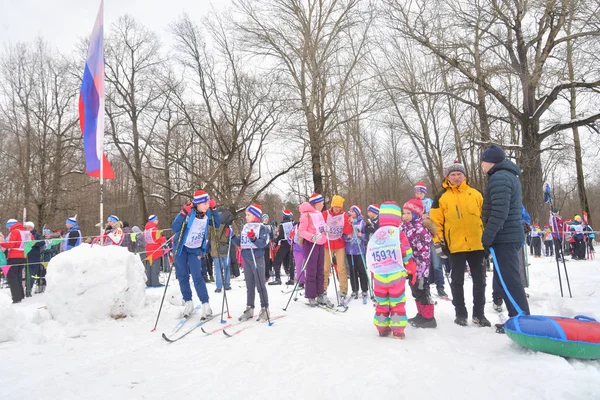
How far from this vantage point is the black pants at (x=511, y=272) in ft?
14.3

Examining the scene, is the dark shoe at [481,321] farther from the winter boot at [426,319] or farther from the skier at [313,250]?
the skier at [313,250]

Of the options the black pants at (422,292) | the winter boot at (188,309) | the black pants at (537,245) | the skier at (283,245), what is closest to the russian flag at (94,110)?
the winter boot at (188,309)

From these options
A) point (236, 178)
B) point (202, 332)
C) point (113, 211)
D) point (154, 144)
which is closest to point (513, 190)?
point (202, 332)

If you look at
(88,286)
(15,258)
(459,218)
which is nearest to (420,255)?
(459,218)

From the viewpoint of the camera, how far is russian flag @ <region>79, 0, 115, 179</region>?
279 inches

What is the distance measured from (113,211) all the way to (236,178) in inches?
857

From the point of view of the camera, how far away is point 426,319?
4.93 meters

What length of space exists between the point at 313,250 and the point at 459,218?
8.95 feet

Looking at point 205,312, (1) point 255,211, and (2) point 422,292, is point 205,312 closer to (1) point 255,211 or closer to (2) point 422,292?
(1) point 255,211

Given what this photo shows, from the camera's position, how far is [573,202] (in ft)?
168

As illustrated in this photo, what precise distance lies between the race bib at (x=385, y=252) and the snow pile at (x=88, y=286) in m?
4.05

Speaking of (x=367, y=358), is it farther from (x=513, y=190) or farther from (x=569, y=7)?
(x=569, y=7)

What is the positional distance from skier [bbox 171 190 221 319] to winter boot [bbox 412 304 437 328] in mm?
3337

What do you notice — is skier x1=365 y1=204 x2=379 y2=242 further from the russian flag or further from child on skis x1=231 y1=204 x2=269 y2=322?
the russian flag
